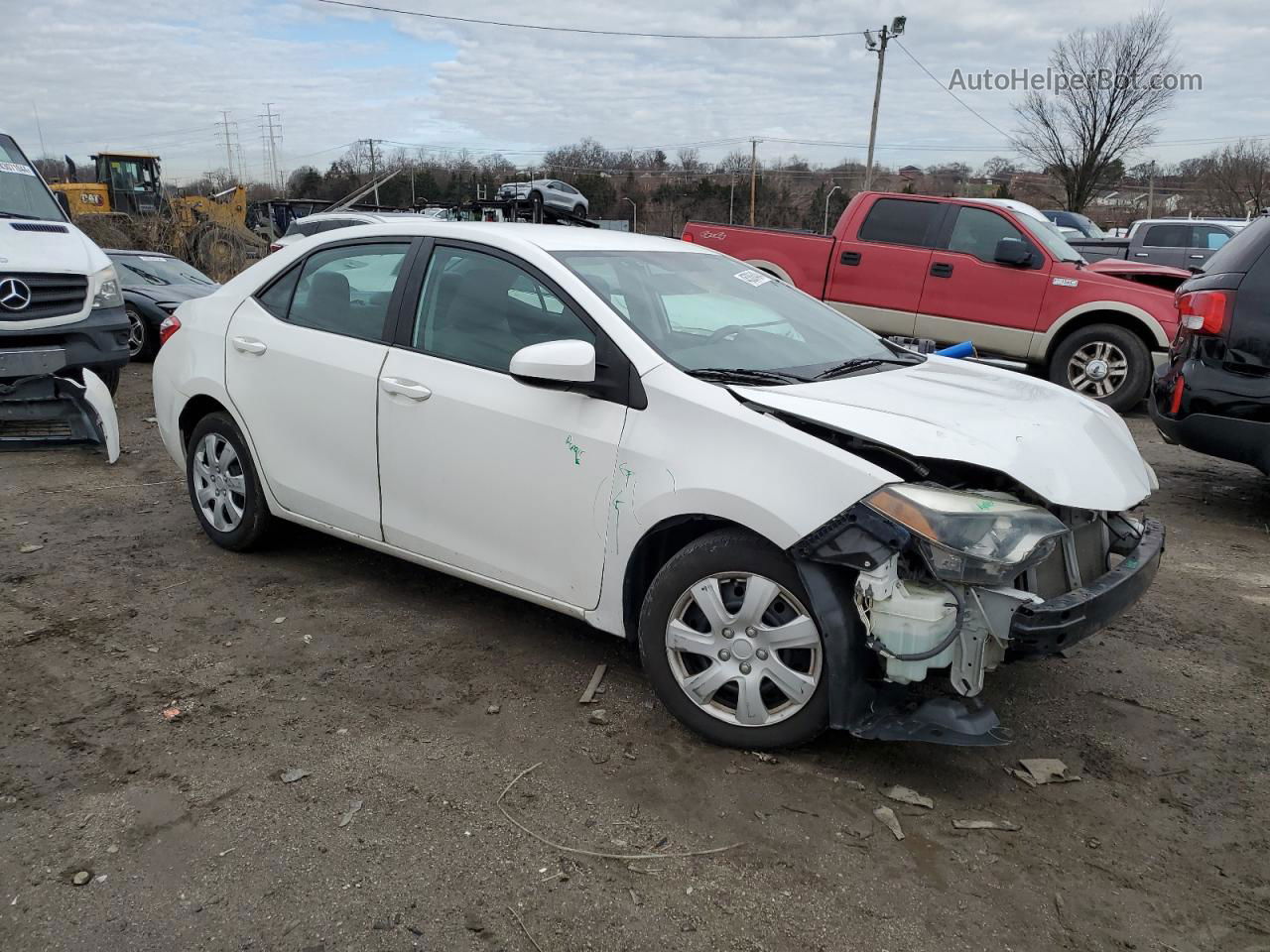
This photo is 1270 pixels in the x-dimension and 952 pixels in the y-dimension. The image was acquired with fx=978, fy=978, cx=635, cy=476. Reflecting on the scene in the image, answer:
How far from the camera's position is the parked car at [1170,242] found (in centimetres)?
1675

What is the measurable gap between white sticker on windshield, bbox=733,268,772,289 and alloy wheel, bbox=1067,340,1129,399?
600cm

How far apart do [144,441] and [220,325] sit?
12.7 ft

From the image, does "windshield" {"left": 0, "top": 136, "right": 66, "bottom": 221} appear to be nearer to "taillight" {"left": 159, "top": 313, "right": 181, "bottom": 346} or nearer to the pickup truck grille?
the pickup truck grille

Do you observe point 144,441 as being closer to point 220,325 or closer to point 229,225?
point 220,325

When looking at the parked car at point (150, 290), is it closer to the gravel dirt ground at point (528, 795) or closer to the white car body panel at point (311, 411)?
the white car body panel at point (311, 411)

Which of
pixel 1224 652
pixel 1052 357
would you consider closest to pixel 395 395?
pixel 1224 652

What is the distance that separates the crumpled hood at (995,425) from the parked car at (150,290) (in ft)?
33.9

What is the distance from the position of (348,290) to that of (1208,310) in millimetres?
4672

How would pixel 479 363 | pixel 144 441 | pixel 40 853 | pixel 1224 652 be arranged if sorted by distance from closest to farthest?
pixel 40 853 → pixel 479 363 → pixel 1224 652 → pixel 144 441

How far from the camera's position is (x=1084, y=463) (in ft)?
10.5

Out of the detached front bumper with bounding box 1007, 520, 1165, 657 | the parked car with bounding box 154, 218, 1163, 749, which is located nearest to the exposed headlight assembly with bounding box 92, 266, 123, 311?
the parked car with bounding box 154, 218, 1163, 749

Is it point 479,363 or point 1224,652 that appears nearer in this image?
point 479,363

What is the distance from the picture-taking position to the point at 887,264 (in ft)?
32.7

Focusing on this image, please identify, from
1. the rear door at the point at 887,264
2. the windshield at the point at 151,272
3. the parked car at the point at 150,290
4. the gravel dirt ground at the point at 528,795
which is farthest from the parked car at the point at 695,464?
the windshield at the point at 151,272
